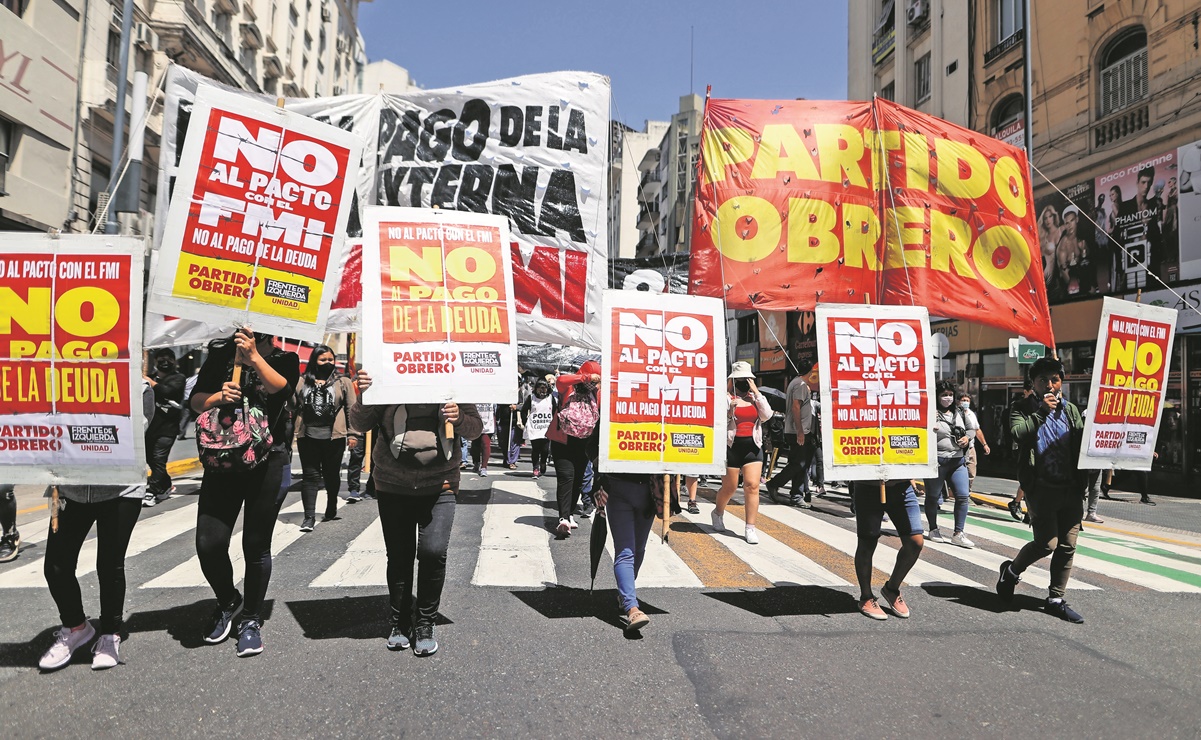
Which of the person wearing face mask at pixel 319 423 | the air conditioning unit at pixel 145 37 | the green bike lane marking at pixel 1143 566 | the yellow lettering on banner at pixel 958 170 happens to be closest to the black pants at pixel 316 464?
the person wearing face mask at pixel 319 423

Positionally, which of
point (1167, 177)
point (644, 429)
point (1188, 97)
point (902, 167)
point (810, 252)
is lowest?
point (644, 429)

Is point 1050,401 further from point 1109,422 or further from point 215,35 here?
point 215,35

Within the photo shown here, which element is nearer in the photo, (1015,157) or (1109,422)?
(1109,422)

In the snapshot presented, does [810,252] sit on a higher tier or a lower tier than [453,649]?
higher

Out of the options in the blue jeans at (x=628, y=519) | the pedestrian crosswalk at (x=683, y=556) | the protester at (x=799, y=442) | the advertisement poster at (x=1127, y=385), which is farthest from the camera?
the protester at (x=799, y=442)

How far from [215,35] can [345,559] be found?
26.3 meters

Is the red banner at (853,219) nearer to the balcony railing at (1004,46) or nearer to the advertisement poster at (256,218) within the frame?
the advertisement poster at (256,218)

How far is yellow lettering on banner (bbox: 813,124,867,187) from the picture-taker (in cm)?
700

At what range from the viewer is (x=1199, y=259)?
1418cm

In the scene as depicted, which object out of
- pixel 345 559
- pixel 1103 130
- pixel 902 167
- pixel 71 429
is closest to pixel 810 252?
pixel 902 167

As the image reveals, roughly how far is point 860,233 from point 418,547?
4.99 metres

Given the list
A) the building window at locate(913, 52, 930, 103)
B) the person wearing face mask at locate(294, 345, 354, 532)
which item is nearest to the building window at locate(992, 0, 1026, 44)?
the building window at locate(913, 52, 930, 103)

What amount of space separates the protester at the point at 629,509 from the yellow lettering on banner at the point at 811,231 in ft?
9.65

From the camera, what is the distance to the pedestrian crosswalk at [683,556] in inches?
228
